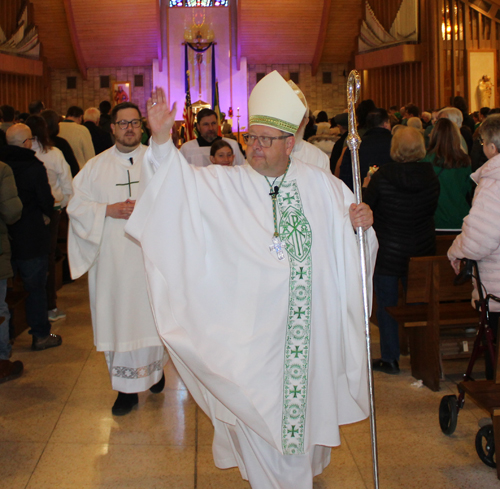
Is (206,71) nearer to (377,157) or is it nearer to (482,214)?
(377,157)

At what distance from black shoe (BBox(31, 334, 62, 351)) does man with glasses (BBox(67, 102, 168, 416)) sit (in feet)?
4.64

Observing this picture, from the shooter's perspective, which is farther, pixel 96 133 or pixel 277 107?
pixel 96 133

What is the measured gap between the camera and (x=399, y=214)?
14.8 feet

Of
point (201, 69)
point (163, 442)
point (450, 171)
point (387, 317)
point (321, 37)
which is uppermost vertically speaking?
point (321, 37)

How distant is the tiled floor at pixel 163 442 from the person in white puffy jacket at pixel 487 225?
0.79 metres

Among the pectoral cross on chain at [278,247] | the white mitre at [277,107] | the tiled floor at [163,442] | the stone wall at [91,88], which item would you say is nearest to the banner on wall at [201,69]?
the stone wall at [91,88]

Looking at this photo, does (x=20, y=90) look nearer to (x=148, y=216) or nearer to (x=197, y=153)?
(x=197, y=153)

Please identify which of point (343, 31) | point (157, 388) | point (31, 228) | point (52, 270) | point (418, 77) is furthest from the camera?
point (343, 31)

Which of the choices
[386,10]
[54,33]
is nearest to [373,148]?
[386,10]

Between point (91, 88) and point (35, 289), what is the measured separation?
1716cm

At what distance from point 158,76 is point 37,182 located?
16798 millimetres

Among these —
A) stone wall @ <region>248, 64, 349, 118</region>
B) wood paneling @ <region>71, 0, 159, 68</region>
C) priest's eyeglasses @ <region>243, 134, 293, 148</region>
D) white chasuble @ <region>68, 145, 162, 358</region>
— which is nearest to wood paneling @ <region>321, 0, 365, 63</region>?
stone wall @ <region>248, 64, 349, 118</region>

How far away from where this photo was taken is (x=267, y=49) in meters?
20.7

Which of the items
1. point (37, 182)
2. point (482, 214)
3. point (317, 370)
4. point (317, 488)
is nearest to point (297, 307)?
point (317, 370)
